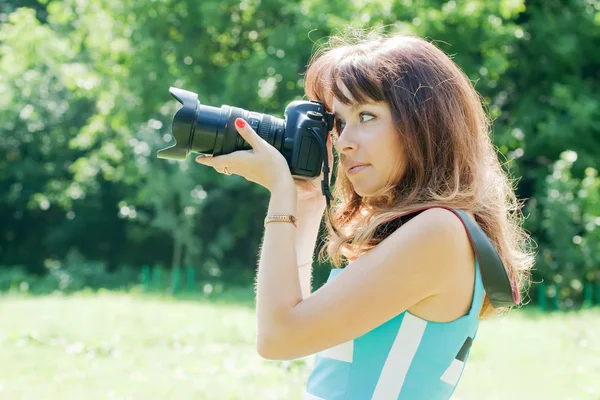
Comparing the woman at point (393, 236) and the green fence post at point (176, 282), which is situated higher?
the woman at point (393, 236)

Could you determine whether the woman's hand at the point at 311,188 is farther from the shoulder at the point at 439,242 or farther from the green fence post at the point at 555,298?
the green fence post at the point at 555,298

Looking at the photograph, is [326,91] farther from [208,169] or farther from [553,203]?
[208,169]

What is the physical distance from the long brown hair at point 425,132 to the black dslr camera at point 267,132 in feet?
0.34

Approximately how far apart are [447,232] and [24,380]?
13.3ft

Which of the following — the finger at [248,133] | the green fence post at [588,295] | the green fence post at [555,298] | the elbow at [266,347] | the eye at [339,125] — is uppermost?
the eye at [339,125]

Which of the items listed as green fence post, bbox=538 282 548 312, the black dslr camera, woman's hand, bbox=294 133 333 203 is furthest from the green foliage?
the black dslr camera

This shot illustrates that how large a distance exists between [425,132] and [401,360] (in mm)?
410

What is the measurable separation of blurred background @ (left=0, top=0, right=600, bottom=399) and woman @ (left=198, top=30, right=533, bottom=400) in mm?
4210

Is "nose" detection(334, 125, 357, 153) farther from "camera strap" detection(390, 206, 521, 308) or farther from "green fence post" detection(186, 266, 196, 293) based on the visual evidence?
"green fence post" detection(186, 266, 196, 293)

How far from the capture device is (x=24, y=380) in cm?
457

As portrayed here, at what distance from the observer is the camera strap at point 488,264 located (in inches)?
49.1

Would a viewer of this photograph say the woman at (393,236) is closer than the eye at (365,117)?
Yes

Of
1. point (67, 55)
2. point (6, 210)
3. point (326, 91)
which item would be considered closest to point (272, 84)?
point (67, 55)

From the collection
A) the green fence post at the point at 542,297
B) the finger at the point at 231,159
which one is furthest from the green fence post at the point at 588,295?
the finger at the point at 231,159
